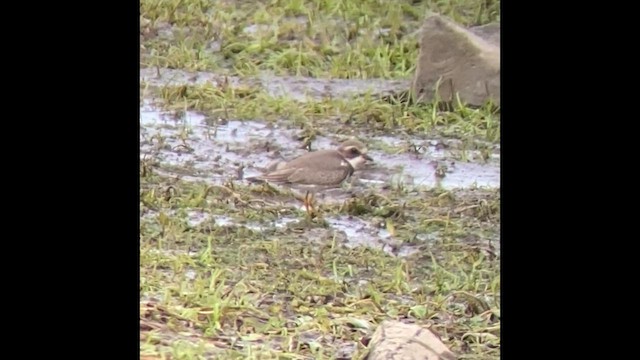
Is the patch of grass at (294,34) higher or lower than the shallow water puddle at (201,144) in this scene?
higher

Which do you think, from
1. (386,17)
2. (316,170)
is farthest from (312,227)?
(386,17)

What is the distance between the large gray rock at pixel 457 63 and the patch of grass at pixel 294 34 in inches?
1.2

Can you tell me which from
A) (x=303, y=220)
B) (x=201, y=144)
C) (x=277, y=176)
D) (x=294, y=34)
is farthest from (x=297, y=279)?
(x=294, y=34)

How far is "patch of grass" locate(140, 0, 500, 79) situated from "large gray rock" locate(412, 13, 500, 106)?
0.03 meters

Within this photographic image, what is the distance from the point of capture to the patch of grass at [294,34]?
3.21 m

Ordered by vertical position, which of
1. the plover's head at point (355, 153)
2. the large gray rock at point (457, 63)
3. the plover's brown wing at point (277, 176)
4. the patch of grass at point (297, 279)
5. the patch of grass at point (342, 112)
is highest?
the large gray rock at point (457, 63)

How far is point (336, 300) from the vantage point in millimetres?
3115

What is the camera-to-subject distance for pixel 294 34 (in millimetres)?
3219

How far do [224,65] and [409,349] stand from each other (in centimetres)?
95

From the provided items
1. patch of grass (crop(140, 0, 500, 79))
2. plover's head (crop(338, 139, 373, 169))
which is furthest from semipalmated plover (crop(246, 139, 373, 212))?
patch of grass (crop(140, 0, 500, 79))

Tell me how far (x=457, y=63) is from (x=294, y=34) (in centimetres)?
46

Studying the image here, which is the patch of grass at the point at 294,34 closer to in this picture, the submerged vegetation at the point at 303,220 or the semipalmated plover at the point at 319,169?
the submerged vegetation at the point at 303,220

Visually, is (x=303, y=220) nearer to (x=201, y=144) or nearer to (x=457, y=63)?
(x=201, y=144)

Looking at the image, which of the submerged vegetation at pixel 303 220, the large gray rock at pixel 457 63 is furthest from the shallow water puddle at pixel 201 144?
the large gray rock at pixel 457 63
